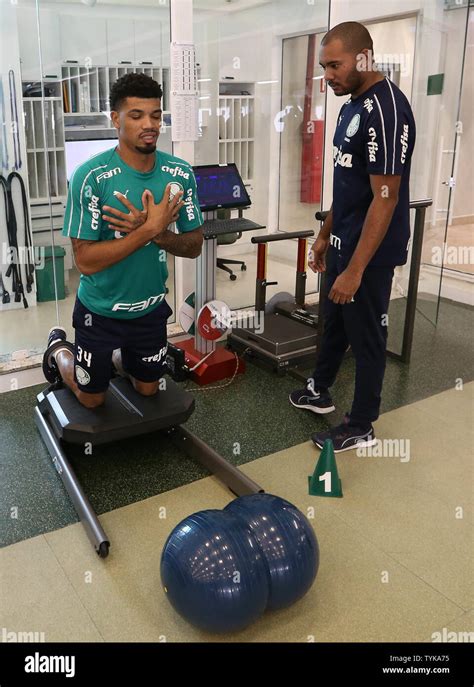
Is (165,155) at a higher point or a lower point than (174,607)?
higher

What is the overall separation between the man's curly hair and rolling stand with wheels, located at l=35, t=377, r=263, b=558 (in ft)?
4.49

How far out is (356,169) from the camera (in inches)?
115

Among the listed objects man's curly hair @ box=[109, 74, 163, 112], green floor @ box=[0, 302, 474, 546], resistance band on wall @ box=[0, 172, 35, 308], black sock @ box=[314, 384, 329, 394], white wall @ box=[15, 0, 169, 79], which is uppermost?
white wall @ box=[15, 0, 169, 79]

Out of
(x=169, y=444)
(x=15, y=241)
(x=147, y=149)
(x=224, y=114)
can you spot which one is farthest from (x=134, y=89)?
(x=15, y=241)

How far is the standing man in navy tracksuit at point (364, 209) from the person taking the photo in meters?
2.77

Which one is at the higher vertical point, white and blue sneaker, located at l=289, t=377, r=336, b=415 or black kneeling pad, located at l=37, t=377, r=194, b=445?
black kneeling pad, located at l=37, t=377, r=194, b=445

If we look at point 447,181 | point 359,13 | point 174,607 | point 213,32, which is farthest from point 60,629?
point 359,13

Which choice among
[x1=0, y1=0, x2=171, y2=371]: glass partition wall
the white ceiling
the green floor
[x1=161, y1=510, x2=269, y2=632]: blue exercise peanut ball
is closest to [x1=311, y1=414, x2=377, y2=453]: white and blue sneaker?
the green floor

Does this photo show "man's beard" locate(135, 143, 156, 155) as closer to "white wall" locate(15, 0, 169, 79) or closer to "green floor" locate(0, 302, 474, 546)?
"green floor" locate(0, 302, 474, 546)

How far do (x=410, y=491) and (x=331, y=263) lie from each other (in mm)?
1172

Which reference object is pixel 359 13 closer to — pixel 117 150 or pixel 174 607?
pixel 117 150

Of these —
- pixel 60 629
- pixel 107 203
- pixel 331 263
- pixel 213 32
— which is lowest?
pixel 60 629

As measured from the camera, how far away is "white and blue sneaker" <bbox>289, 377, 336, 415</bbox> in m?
3.71

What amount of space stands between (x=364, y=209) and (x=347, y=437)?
1152 millimetres
